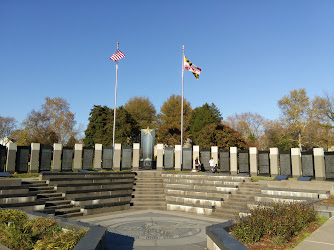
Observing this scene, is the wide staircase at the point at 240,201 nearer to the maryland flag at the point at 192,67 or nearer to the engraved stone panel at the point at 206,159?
the engraved stone panel at the point at 206,159

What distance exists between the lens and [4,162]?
20.9 metres

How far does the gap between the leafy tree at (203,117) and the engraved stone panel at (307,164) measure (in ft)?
109

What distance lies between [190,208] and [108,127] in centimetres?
4029

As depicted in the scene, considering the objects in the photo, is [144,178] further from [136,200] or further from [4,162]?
[4,162]

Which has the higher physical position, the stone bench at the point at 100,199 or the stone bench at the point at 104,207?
the stone bench at the point at 100,199

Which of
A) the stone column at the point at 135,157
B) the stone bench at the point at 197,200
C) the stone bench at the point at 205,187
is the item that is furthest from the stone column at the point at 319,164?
the stone column at the point at 135,157

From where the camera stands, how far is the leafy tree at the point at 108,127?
5056 cm

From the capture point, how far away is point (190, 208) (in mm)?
14594

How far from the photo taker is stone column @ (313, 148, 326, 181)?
20469 mm

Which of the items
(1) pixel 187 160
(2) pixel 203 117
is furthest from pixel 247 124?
(1) pixel 187 160

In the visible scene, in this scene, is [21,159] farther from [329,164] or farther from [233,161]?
[329,164]

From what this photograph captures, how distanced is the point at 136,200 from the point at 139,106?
47845 millimetres

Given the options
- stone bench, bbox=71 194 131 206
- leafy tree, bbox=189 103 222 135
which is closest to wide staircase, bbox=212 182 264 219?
stone bench, bbox=71 194 131 206

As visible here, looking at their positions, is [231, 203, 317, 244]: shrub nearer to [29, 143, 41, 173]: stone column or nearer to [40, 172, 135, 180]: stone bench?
[40, 172, 135, 180]: stone bench
